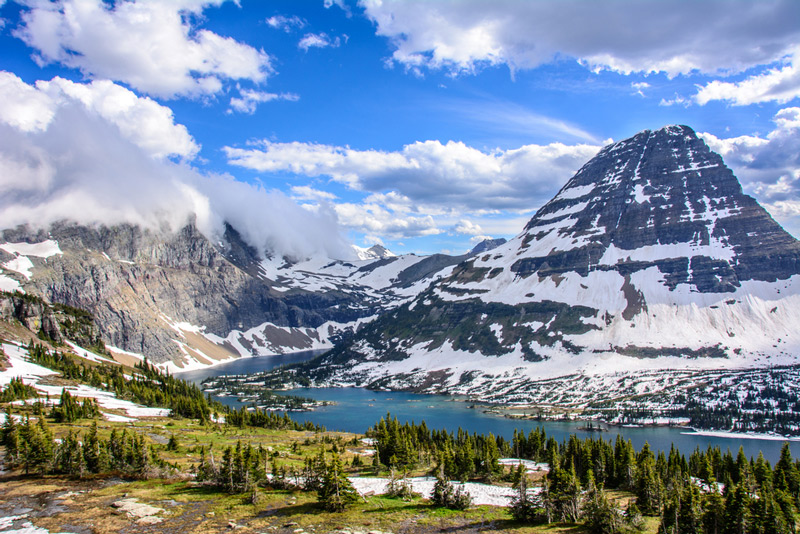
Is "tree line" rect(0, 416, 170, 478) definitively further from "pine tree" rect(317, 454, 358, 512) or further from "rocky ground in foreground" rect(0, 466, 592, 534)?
"pine tree" rect(317, 454, 358, 512)

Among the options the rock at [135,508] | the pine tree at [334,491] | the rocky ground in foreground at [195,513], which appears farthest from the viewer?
the pine tree at [334,491]

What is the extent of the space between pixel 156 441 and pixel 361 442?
46933 mm

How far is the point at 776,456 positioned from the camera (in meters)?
142

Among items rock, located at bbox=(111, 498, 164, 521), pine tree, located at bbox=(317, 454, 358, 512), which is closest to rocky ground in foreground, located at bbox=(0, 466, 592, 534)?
rock, located at bbox=(111, 498, 164, 521)

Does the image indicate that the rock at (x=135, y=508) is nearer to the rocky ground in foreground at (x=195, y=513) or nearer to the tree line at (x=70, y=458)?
the rocky ground in foreground at (x=195, y=513)

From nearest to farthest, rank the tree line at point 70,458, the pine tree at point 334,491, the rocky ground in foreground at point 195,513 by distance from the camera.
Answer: the rocky ground in foreground at point 195,513 → the pine tree at point 334,491 → the tree line at point 70,458

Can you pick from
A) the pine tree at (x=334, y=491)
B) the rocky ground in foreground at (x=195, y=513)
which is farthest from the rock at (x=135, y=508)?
the pine tree at (x=334, y=491)

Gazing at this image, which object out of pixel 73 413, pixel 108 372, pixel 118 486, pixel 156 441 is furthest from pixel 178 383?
pixel 118 486

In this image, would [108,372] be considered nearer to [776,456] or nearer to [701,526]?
[701,526]

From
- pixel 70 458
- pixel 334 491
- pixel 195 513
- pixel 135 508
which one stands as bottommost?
pixel 195 513

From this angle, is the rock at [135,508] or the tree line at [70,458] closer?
the rock at [135,508]

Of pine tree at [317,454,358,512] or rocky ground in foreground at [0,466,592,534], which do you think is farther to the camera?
pine tree at [317,454,358,512]

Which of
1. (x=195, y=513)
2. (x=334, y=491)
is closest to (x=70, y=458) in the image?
(x=195, y=513)

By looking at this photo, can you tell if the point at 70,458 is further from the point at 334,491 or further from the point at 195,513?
the point at 334,491
